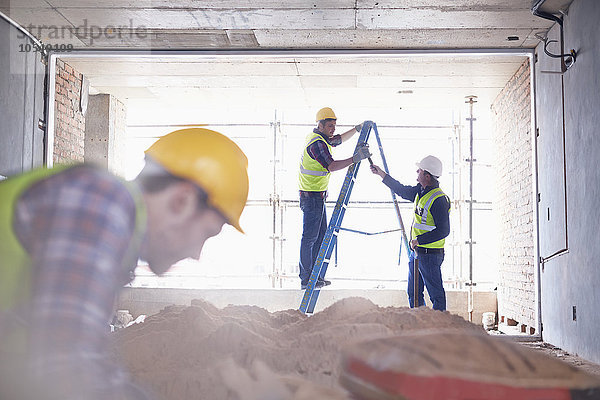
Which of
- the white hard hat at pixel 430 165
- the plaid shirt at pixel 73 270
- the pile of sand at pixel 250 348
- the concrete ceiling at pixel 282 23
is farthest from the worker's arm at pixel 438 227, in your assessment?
the plaid shirt at pixel 73 270

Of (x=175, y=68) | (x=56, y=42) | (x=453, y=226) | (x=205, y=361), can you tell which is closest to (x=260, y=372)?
(x=205, y=361)

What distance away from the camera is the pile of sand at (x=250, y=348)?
196cm

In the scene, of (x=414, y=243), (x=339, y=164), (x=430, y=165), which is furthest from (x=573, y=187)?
(x=339, y=164)

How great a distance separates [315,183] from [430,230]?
1.36 meters

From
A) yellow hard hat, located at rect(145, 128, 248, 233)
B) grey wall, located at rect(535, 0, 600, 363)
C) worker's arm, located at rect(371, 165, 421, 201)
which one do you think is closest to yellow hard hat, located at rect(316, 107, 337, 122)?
worker's arm, located at rect(371, 165, 421, 201)

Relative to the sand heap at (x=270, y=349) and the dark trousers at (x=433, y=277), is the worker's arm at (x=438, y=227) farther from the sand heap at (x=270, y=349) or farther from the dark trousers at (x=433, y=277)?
the sand heap at (x=270, y=349)

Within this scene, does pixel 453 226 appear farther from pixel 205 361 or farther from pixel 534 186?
pixel 205 361

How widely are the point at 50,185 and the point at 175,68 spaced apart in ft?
25.3

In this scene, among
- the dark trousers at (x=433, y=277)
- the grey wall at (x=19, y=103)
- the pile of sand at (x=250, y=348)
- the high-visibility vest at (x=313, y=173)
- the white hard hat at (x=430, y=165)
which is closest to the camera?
the pile of sand at (x=250, y=348)

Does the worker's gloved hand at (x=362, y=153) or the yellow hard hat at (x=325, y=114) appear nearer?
the worker's gloved hand at (x=362, y=153)

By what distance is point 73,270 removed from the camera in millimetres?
1318

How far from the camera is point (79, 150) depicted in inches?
365

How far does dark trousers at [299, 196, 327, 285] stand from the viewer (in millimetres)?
6891

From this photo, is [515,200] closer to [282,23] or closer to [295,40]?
[295,40]
